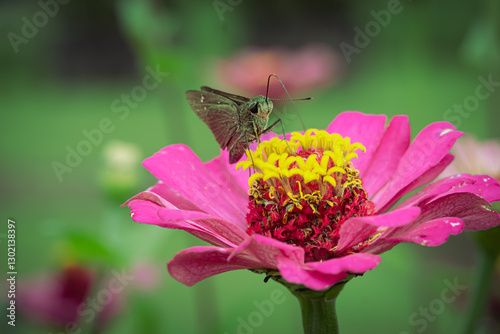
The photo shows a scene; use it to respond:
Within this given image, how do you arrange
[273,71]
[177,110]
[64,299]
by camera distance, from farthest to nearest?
1. [273,71]
2. [177,110]
3. [64,299]

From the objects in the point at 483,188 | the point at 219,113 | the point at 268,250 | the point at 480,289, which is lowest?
the point at 480,289

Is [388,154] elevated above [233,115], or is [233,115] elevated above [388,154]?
[233,115]

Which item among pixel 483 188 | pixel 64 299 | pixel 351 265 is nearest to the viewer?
pixel 351 265

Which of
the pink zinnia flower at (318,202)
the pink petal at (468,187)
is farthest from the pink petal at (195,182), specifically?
the pink petal at (468,187)

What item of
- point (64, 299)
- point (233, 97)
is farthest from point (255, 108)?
point (64, 299)

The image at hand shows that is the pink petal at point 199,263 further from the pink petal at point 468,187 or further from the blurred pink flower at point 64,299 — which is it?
the blurred pink flower at point 64,299

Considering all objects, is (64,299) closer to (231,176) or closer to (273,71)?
(231,176)
